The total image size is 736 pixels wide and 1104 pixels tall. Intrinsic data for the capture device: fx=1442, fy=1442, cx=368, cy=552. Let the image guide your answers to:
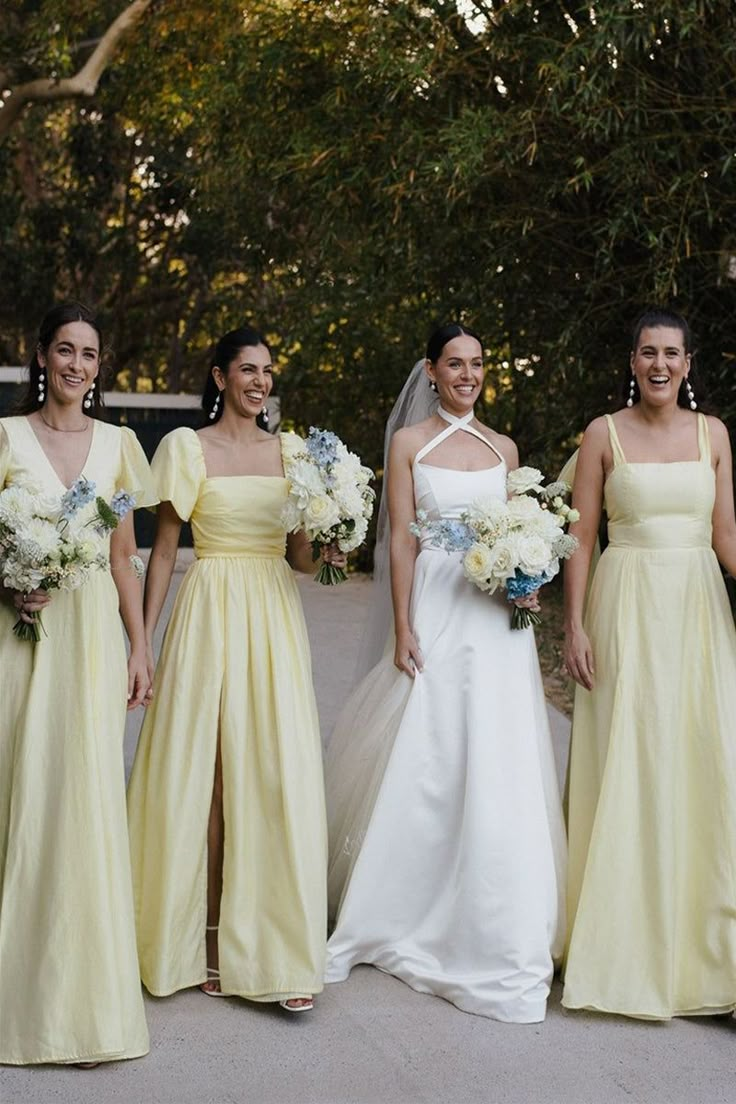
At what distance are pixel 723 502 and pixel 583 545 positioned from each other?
0.45m

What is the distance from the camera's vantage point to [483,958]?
14.2 ft

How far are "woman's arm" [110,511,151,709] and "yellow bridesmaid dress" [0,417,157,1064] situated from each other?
188mm

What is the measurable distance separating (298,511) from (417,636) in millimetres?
696

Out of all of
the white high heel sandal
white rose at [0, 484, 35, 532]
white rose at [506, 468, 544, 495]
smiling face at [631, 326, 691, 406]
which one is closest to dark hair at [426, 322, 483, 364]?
white rose at [506, 468, 544, 495]

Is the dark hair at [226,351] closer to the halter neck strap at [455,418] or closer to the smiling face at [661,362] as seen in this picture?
the halter neck strap at [455,418]

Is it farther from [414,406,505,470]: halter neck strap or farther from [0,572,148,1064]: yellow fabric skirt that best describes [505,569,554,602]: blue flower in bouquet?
[0,572,148,1064]: yellow fabric skirt

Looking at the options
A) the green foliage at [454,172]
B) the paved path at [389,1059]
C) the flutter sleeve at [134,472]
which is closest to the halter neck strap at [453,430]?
the flutter sleeve at [134,472]

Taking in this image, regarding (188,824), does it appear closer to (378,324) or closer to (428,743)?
(428,743)

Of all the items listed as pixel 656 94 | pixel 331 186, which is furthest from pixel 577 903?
pixel 331 186

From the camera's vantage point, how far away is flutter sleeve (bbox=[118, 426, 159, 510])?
4.12m

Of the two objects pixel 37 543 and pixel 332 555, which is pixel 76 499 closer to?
pixel 37 543

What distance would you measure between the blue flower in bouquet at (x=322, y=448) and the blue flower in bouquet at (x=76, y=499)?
0.74m

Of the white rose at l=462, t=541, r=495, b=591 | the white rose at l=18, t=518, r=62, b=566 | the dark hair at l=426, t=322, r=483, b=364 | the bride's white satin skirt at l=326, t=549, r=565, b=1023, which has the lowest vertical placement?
the bride's white satin skirt at l=326, t=549, r=565, b=1023

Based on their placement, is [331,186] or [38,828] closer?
[38,828]
